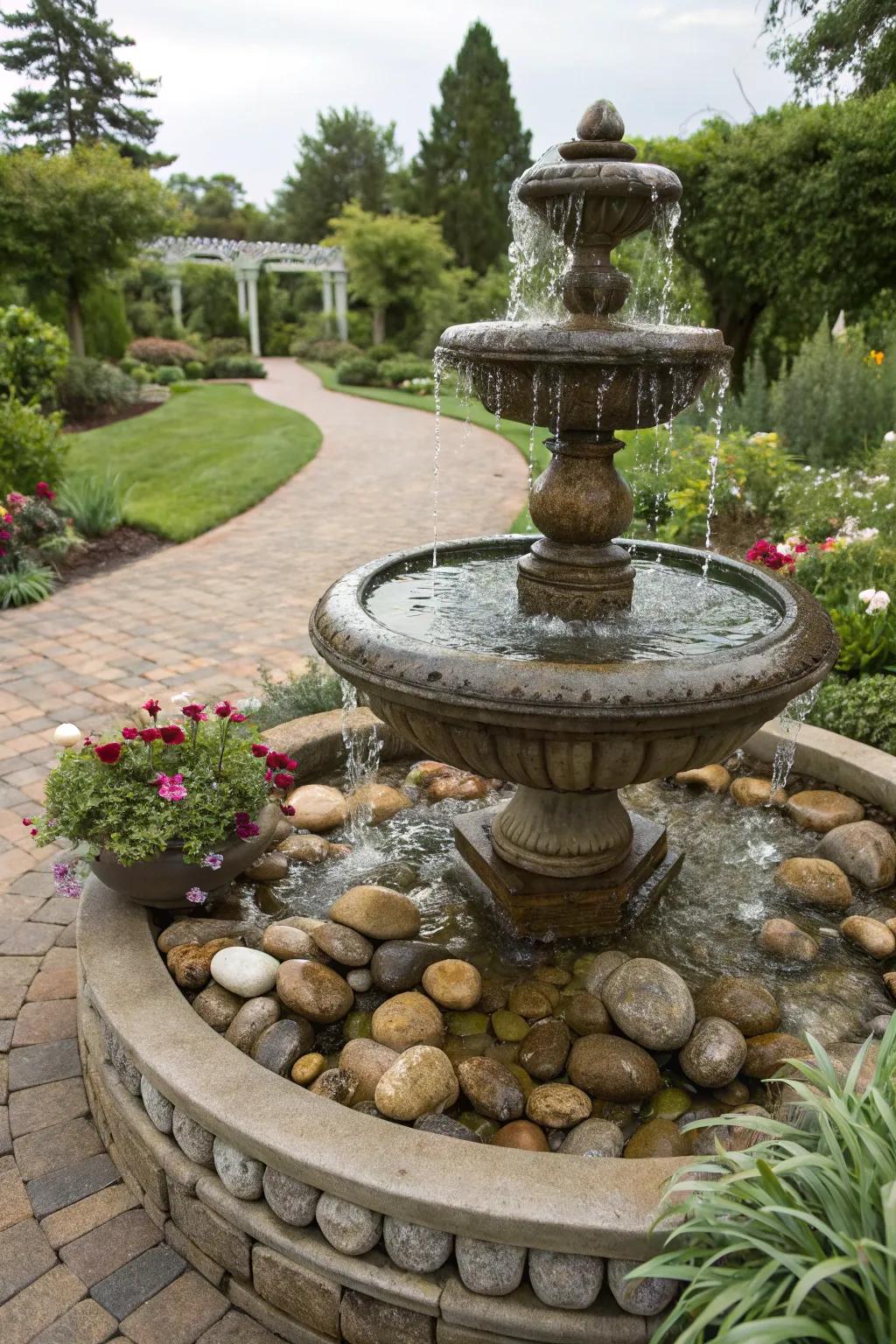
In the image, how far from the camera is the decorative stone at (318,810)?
412 centimetres

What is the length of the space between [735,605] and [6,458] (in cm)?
761

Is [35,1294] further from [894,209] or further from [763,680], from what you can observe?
Answer: [894,209]

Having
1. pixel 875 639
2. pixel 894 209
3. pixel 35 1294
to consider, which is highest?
pixel 894 209

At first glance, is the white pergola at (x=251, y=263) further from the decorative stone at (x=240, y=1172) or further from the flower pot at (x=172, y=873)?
the decorative stone at (x=240, y=1172)

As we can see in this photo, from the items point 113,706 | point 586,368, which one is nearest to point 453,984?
point 586,368

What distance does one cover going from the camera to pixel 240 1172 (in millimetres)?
2336

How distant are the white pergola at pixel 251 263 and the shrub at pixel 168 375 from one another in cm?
874

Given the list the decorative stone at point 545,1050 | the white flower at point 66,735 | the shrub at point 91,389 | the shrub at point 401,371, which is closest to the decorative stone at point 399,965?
the decorative stone at point 545,1050

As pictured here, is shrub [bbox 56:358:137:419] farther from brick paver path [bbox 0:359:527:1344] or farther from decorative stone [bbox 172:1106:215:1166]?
decorative stone [bbox 172:1106:215:1166]

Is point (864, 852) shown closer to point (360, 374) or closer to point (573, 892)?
point (573, 892)

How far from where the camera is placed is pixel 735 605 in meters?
3.57

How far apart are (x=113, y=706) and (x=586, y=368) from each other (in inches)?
157

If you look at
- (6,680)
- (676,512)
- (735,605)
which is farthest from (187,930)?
(676,512)

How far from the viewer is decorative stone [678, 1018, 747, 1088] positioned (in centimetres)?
274
